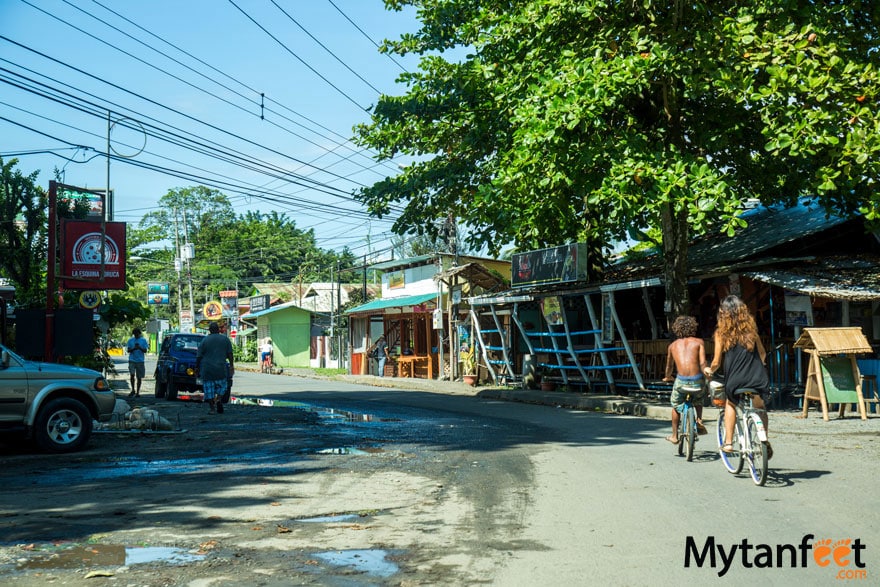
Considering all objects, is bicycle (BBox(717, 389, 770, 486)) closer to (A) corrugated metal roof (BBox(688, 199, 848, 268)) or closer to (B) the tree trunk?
(B) the tree trunk

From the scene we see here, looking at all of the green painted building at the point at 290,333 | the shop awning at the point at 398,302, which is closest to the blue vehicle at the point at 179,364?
the shop awning at the point at 398,302

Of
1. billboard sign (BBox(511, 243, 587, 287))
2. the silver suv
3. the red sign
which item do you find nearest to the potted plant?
billboard sign (BBox(511, 243, 587, 287))

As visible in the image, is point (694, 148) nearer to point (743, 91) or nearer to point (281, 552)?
point (743, 91)

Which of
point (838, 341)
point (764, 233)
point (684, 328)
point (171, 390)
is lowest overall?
point (171, 390)

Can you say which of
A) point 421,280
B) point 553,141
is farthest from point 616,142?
point 421,280

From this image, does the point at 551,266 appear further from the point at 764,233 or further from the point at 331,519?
the point at 331,519

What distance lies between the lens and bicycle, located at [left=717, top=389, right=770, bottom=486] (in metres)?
8.37

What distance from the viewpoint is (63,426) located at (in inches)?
480

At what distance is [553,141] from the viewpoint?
15844 millimetres

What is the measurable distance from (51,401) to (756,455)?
9.32 m

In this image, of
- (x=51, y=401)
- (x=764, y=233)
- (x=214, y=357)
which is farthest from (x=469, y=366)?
(x=51, y=401)

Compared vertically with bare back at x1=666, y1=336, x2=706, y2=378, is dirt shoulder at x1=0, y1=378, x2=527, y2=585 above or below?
below

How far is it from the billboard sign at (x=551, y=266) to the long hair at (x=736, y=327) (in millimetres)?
12819

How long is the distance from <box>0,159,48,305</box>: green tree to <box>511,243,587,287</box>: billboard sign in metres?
13.5
